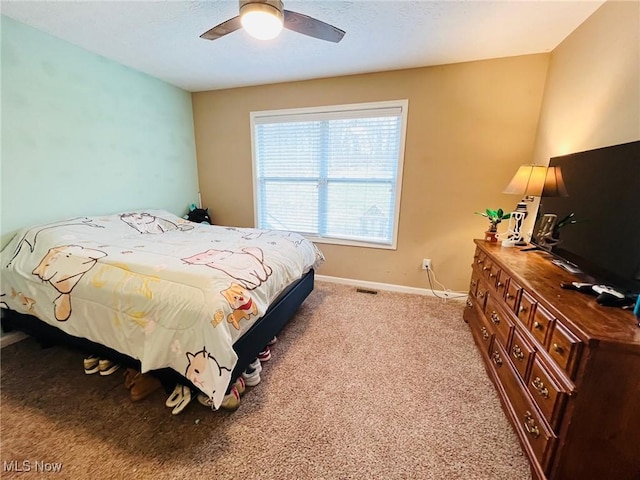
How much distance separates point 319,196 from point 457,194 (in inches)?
59.0

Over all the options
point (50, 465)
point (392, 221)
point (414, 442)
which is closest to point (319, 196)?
point (392, 221)

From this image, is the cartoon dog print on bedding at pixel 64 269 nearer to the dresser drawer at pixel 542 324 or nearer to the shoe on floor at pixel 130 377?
the shoe on floor at pixel 130 377

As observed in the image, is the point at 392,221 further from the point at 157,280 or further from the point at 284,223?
the point at 157,280

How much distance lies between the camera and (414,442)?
1.35 metres

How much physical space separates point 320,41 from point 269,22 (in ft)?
2.80

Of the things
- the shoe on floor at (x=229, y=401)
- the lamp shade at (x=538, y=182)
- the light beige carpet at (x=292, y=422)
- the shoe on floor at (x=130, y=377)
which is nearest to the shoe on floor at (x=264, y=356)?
the light beige carpet at (x=292, y=422)

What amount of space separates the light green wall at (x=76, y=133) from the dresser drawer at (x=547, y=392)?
3435 millimetres

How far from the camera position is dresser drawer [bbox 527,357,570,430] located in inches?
40.7

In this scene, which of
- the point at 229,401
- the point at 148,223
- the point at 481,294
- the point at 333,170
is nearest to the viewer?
the point at 229,401

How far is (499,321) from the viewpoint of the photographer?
167 centimetres

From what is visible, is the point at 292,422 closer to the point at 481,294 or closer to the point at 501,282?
the point at 501,282

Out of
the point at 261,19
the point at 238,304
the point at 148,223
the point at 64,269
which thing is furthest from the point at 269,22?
the point at 148,223

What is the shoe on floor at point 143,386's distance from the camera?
154 centimetres

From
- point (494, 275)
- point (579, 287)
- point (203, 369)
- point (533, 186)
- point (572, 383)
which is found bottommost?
point (203, 369)
